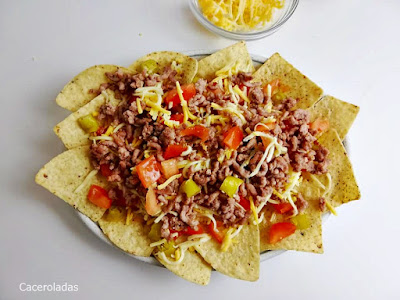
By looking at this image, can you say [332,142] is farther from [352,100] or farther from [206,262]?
[206,262]

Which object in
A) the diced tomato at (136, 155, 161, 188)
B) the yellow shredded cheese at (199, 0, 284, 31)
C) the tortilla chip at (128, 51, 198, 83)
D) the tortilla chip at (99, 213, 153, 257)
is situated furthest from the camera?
the yellow shredded cheese at (199, 0, 284, 31)

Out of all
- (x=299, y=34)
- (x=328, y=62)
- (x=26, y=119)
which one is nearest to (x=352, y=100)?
(x=328, y=62)

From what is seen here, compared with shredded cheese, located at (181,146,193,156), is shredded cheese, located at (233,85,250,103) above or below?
above

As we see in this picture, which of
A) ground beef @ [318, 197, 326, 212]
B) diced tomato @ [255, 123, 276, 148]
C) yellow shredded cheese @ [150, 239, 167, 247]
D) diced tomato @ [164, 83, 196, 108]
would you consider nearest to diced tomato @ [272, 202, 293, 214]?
ground beef @ [318, 197, 326, 212]

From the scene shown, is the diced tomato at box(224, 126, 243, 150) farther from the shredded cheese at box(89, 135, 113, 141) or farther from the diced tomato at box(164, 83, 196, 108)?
the shredded cheese at box(89, 135, 113, 141)

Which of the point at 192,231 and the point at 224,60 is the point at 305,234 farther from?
the point at 224,60

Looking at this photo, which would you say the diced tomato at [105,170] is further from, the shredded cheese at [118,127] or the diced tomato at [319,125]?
the diced tomato at [319,125]

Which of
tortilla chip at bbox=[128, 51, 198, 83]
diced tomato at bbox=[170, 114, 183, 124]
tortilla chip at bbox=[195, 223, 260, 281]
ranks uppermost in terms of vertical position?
tortilla chip at bbox=[128, 51, 198, 83]
